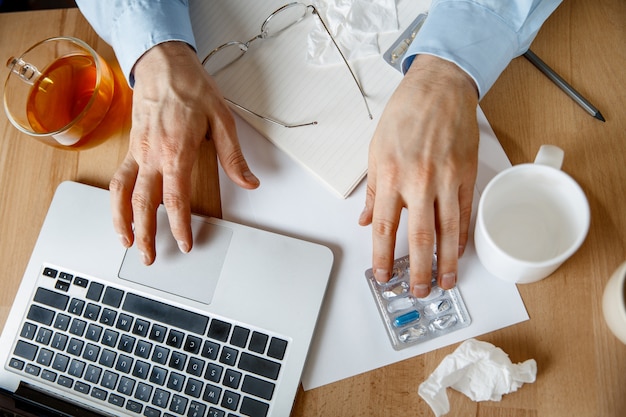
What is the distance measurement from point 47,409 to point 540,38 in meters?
0.69

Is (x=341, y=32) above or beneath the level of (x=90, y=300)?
A: above

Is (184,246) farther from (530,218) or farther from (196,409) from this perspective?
(530,218)

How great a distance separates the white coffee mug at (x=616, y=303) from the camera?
1.57ft

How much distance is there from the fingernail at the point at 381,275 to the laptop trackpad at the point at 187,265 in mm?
173

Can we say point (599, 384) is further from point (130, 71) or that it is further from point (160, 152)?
point (130, 71)

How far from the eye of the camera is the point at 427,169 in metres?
0.54

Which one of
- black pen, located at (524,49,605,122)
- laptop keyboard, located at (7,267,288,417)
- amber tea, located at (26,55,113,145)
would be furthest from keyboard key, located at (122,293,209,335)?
black pen, located at (524,49,605,122)

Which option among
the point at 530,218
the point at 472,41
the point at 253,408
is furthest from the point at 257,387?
the point at 472,41

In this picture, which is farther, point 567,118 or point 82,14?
point 82,14

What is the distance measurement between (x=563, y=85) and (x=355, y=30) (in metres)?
0.25

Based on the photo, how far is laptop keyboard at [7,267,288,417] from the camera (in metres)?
0.55

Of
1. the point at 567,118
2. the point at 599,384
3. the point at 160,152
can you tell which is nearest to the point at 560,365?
the point at 599,384

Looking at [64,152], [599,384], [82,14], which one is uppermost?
[82,14]

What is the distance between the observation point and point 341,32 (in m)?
0.64
